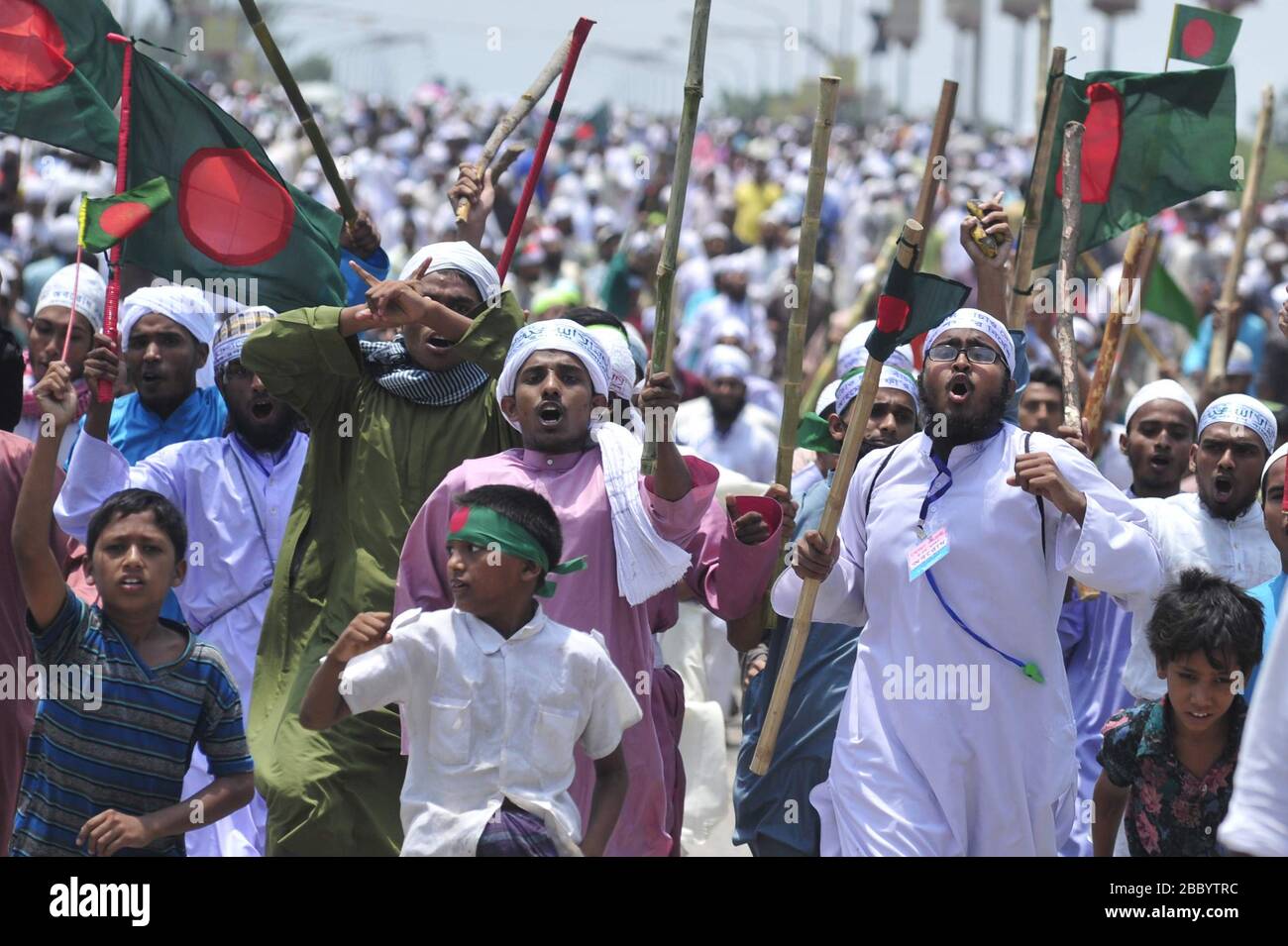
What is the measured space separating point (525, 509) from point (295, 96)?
7.88ft

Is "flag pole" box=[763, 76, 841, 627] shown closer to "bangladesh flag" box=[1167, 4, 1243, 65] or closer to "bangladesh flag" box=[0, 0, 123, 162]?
"bangladesh flag" box=[0, 0, 123, 162]

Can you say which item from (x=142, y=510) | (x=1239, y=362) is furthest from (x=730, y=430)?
(x=142, y=510)

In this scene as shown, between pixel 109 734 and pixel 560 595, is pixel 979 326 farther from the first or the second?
pixel 109 734

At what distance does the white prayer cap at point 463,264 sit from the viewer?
5914 mm

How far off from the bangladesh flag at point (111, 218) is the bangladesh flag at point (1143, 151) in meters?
3.25

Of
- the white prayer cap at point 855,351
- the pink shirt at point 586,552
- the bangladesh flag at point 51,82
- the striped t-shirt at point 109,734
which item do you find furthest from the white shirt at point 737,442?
the striped t-shirt at point 109,734

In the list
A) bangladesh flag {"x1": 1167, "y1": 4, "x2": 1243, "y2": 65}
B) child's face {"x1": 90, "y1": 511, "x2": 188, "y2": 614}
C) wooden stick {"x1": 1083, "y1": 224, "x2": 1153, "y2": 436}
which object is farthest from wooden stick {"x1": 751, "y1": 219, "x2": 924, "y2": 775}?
bangladesh flag {"x1": 1167, "y1": 4, "x2": 1243, "y2": 65}

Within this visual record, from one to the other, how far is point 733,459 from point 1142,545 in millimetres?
6036

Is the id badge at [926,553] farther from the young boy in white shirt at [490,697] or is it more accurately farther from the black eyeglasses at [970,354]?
the young boy in white shirt at [490,697]

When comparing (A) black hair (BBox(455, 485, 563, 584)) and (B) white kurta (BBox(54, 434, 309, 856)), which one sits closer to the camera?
(A) black hair (BBox(455, 485, 563, 584))

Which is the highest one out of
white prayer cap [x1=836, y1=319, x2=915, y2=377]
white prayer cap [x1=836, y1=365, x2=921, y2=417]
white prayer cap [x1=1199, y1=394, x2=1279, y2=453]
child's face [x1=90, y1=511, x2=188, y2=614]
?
white prayer cap [x1=836, y1=319, x2=915, y2=377]

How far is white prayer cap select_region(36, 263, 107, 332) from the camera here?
780cm

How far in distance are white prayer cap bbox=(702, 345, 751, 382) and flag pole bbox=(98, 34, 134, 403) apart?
512 centimetres

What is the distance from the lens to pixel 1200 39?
8109 millimetres
